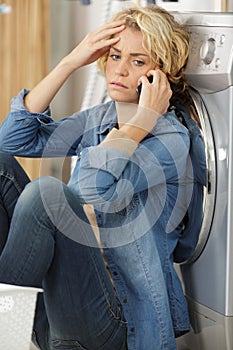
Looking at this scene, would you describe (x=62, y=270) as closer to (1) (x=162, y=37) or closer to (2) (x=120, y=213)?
(2) (x=120, y=213)

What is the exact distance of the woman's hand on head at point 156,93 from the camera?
171 centimetres

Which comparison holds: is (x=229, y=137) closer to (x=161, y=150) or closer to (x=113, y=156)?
(x=161, y=150)

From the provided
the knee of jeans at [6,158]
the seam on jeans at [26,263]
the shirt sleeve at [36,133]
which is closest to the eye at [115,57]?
the shirt sleeve at [36,133]

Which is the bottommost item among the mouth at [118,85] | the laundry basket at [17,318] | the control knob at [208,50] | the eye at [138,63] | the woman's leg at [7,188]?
the laundry basket at [17,318]

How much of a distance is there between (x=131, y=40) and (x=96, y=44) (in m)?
0.12

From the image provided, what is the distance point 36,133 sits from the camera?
1.91 metres

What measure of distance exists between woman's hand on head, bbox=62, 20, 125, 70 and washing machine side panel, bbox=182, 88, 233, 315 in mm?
286

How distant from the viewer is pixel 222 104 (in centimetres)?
168

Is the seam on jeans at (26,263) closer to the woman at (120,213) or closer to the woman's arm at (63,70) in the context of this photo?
the woman at (120,213)

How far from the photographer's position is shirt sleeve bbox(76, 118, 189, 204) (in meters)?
1.64

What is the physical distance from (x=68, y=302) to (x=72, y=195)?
10.1 inches

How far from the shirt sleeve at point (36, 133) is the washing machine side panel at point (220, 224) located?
15.8 inches

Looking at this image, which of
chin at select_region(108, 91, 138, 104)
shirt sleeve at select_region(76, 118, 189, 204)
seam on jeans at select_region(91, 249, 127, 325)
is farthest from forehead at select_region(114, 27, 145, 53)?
seam on jeans at select_region(91, 249, 127, 325)

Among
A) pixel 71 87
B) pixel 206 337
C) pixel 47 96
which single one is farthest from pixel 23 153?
pixel 71 87
